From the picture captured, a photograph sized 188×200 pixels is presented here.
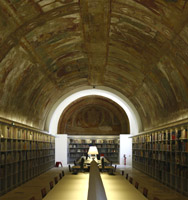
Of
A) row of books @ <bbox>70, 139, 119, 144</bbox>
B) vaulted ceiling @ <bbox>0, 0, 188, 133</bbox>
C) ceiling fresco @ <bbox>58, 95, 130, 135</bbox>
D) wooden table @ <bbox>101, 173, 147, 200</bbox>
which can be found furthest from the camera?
row of books @ <bbox>70, 139, 119, 144</bbox>

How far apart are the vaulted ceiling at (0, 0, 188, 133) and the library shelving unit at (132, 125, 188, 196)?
101 cm

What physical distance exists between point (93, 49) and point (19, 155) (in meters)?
7.16

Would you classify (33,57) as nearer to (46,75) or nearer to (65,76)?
(46,75)

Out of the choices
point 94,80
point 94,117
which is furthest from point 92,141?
point 94,80

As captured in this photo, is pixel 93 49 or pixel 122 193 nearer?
pixel 122 193

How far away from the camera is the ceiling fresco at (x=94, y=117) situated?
36500 mm

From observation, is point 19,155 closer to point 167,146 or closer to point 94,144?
point 167,146

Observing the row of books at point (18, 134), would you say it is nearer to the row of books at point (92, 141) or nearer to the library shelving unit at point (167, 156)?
the library shelving unit at point (167, 156)

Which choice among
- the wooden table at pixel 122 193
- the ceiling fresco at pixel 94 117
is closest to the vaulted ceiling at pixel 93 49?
the wooden table at pixel 122 193

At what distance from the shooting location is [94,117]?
37.8 m

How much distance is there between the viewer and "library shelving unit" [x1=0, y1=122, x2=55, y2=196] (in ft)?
49.9

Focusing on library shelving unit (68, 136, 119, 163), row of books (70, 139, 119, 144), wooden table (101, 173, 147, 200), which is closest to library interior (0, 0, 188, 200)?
wooden table (101, 173, 147, 200)

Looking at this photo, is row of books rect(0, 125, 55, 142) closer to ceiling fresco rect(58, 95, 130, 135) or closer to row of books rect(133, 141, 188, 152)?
row of books rect(133, 141, 188, 152)

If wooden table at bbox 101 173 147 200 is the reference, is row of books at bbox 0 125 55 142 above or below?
above
